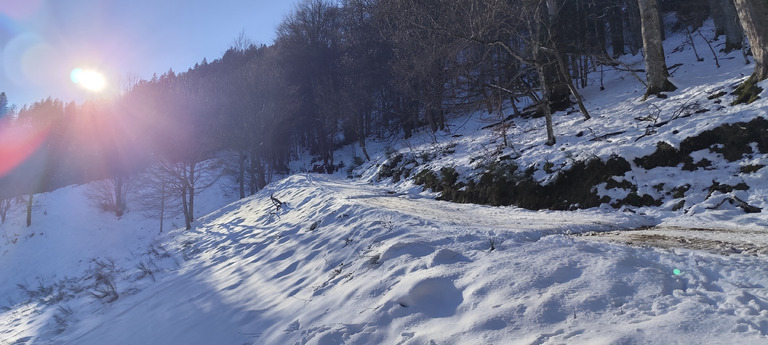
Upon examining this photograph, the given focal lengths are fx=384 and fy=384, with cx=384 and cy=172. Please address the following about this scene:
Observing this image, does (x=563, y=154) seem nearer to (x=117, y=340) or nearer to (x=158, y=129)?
(x=117, y=340)

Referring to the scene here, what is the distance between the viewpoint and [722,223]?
586 centimetres

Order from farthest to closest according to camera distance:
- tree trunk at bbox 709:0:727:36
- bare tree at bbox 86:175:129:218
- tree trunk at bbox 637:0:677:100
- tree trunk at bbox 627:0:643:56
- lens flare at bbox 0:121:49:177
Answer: lens flare at bbox 0:121:49:177
bare tree at bbox 86:175:129:218
tree trunk at bbox 627:0:643:56
tree trunk at bbox 709:0:727:36
tree trunk at bbox 637:0:677:100

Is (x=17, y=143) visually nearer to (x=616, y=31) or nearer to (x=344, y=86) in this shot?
(x=344, y=86)

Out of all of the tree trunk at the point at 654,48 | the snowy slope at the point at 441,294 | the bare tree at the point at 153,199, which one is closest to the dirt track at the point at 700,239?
the snowy slope at the point at 441,294

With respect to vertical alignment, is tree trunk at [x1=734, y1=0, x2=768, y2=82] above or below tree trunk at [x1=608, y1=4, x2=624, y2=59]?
below

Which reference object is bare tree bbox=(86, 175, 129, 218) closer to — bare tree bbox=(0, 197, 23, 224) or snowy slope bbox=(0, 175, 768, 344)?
bare tree bbox=(0, 197, 23, 224)

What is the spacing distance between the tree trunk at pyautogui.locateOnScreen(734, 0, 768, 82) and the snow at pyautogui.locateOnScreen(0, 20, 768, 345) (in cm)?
120

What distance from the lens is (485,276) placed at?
12.2 feet

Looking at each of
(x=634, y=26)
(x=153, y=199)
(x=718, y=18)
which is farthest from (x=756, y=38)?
(x=153, y=199)

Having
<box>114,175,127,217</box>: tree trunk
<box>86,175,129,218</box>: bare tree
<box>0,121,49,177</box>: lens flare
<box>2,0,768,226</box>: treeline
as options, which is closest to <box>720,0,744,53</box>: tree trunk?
<box>2,0,768,226</box>: treeline

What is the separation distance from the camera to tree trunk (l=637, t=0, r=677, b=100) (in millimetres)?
11398

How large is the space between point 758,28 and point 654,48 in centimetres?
311

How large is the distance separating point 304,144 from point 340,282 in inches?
1647

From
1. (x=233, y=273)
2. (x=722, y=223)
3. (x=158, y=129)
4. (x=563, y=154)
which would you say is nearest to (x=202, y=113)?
(x=158, y=129)
